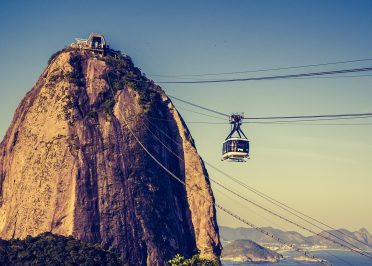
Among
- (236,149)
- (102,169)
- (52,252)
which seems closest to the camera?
(236,149)

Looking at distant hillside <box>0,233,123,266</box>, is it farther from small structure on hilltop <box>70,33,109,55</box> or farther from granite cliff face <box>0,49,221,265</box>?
small structure on hilltop <box>70,33,109,55</box>

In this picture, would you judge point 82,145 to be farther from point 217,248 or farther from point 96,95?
point 217,248

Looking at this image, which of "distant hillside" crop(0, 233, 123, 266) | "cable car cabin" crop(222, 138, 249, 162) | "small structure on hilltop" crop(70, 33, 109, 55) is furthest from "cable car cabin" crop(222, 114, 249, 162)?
"small structure on hilltop" crop(70, 33, 109, 55)

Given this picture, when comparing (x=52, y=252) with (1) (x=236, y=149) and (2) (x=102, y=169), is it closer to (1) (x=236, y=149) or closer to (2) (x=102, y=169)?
(2) (x=102, y=169)

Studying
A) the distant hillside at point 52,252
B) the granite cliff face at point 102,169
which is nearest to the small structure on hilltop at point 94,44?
the granite cliff face at point 102,169

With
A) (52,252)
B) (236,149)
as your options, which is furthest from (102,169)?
(236,149)

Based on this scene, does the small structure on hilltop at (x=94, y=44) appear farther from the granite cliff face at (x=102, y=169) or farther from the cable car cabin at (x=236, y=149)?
the cable car cabin at (x=236, y=149)

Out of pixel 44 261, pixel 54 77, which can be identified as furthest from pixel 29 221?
pixel 54 77

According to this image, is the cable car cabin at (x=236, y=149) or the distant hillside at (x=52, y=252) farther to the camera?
the distant hillside at (x=52, y=252)
